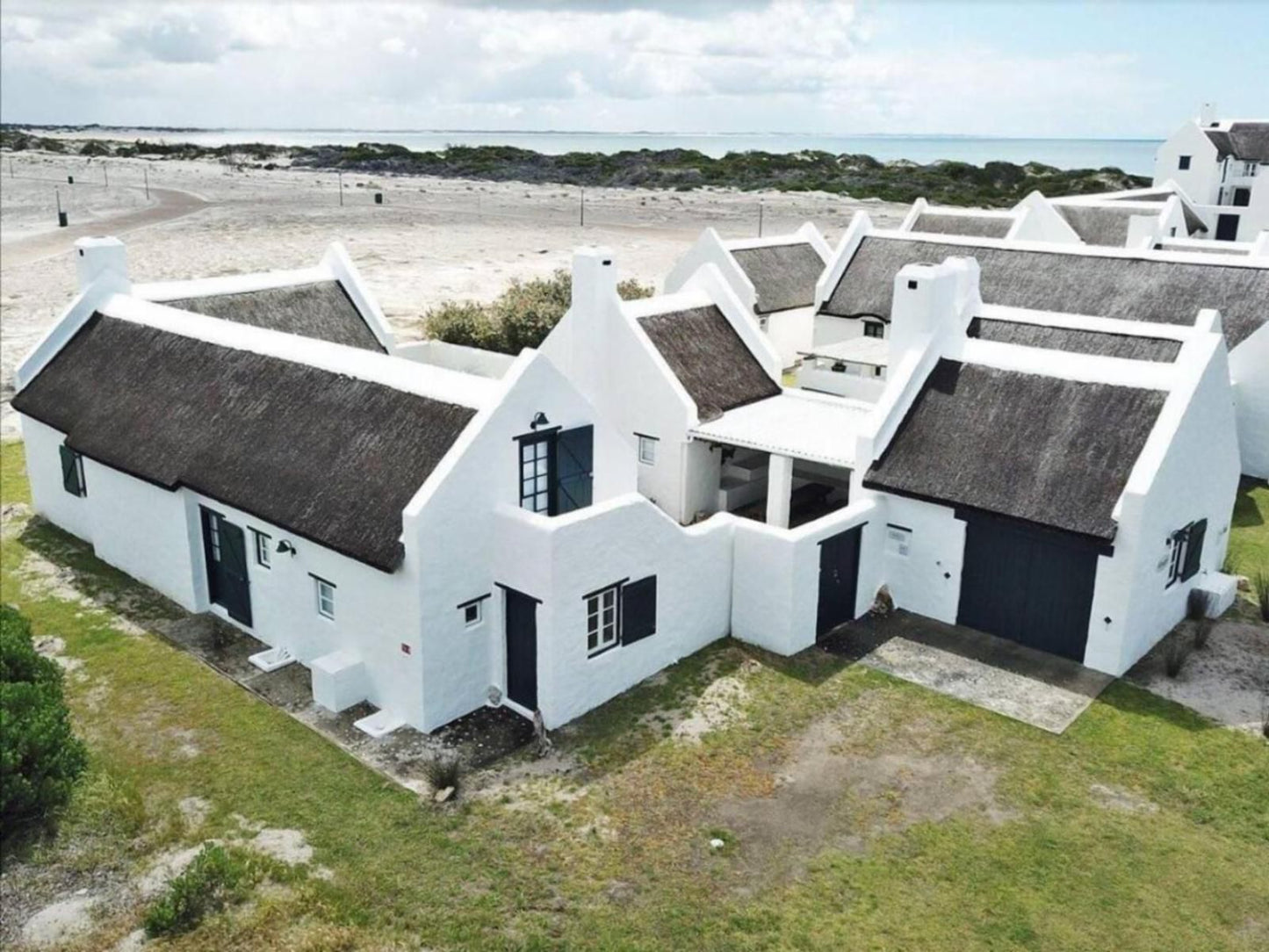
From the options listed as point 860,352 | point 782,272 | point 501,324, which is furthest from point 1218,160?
point 501,324

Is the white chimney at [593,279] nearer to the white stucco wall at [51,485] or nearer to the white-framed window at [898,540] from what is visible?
the white-framed window at [898,540]

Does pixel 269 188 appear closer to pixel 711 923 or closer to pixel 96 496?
pixel 96 496

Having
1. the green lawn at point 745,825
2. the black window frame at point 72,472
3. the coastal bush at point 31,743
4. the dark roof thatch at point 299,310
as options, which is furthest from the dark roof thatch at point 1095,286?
the coastal bush at point 31,743

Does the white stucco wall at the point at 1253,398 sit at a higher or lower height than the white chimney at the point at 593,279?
lower

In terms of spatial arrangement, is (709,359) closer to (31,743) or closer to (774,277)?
(774,277)

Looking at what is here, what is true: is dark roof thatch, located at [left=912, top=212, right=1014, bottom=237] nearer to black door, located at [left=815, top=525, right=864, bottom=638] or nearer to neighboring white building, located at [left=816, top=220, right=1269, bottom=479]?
neighboring white building, located at [left=816, top=220, right=1269, bottom=479]

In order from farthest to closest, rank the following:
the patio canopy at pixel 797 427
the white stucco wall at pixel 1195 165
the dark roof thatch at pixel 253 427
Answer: the white stucco wall at pixel 1195 165 → the patio canopy at pixel 797 427 → the dark roof thatch at pixel 253 427

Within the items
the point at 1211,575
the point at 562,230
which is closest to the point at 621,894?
the point at 1211,575
